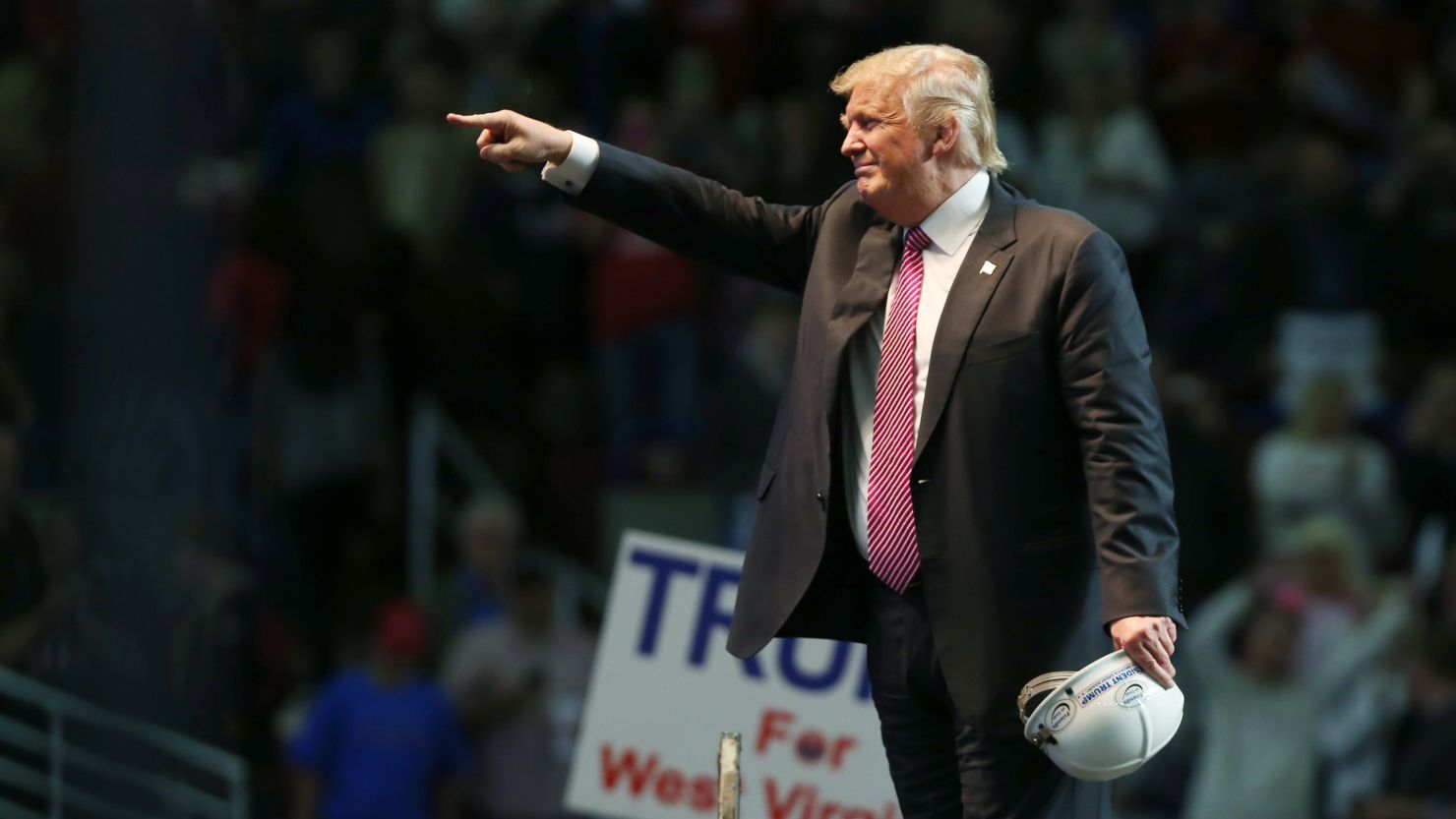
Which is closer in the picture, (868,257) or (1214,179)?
(868,257)

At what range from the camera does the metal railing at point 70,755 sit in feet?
20.3

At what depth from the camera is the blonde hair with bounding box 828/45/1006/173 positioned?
4324 millimetres

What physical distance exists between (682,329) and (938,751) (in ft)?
20.9

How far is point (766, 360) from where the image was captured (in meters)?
9.77

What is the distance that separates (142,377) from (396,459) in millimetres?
4884

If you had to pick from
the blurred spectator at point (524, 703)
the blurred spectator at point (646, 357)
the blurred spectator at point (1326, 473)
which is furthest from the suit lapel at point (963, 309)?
the blurred spectator at point (646, 357)

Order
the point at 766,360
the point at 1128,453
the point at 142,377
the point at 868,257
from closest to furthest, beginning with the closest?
the point at 1128,453 → the point at 868,257 → the point at 142,377 → the point at 766,360

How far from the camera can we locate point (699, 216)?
15.2 feet

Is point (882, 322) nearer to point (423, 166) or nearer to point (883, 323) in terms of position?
point (883, 323)

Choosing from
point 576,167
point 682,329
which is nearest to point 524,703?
point 682,329

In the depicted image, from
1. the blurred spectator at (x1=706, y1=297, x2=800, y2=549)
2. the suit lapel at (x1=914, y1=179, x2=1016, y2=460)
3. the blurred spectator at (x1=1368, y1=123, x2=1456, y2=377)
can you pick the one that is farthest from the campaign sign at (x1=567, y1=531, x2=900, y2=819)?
the blurred spectator at (x1=1368, y1=123, x2=1456, y2=377)

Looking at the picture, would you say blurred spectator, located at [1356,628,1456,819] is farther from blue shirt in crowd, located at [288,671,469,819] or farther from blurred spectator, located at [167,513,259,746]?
blurred spectator, located at [167,513,259,746]

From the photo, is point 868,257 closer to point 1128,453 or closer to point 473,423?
point 1128,453

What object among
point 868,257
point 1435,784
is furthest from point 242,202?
point 868,257
